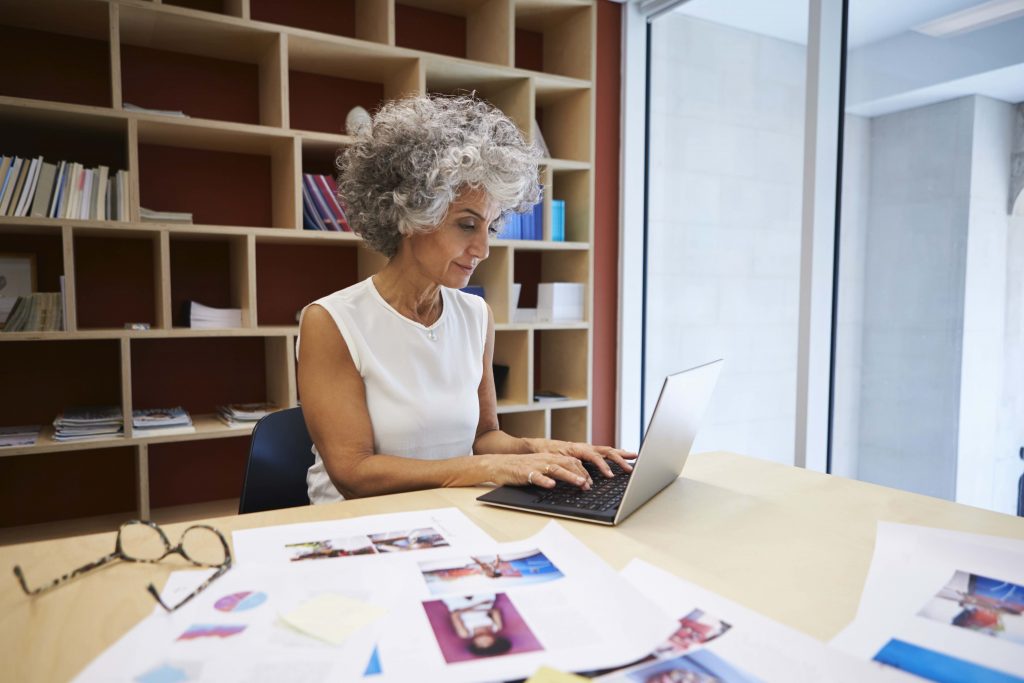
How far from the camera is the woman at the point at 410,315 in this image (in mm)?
1363

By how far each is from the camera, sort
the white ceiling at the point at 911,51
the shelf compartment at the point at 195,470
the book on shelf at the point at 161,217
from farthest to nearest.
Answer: the shelf compartment at the point at 195,470
the book on shelf at the point at 161,217
the white ceiling at the point at 911,51

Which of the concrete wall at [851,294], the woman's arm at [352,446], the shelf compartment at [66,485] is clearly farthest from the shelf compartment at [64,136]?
the concrete wall at [851,294]

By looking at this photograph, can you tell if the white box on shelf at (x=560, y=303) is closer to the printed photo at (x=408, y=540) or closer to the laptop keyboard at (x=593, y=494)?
the laptop keyboard at (x=593, y=494)

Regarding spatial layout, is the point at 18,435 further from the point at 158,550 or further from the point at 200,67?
the point at 158,550

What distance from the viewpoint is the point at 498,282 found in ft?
9.84

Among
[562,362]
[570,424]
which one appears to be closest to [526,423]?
[570,424]

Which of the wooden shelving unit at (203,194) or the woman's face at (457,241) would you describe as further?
the wooden shelving unit at (203,194)

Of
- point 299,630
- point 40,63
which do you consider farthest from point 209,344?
point 299,630

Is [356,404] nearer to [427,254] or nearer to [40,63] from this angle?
[427,254]

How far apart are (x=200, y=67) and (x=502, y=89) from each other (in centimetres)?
127

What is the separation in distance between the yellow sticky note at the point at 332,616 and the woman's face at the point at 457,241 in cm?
90

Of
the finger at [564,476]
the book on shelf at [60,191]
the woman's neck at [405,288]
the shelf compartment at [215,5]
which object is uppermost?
the shelf compartment at [215,5]

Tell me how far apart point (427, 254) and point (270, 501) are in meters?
0.64

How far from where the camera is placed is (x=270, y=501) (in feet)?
4.75
